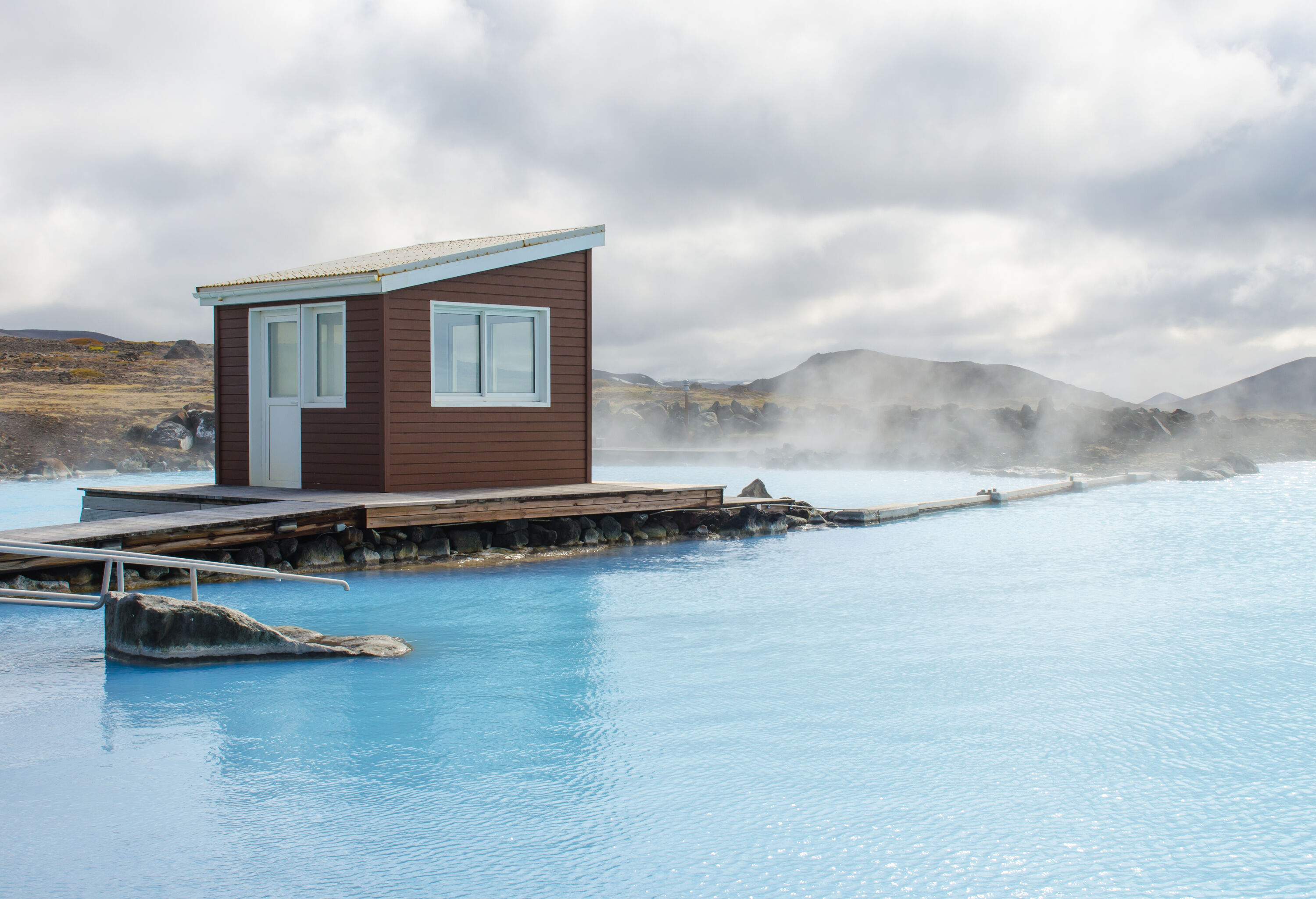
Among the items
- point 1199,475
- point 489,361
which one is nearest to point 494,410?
point 489,361

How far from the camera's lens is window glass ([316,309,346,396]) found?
10727 mm

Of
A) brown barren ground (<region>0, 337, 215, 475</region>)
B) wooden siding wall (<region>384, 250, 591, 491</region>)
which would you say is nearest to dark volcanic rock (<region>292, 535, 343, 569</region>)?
wooden siding wall (<region>384, 250, 591, 491</region>)

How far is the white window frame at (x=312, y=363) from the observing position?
423 inches

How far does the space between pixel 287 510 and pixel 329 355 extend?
2.36 meters

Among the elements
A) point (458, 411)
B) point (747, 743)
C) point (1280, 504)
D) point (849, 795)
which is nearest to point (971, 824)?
point (849, 795)

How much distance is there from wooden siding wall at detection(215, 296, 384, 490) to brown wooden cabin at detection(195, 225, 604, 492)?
0.02m

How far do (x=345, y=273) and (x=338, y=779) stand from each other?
7045mm

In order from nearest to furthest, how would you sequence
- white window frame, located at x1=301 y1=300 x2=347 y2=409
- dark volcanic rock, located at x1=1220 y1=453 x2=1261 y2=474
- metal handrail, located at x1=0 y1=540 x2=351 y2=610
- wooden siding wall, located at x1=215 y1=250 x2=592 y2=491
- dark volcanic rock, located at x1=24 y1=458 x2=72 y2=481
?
metal handrail, located at x1=0 y1=540 x2=351 y2=610 < wooden siding wall, located at x1=215 y1=250 x2=592 y2=491 < white window frame, located at x1=301 y1=300 x2=347 y2=409 < dark volcanic rock, located at x1=24 y1=458 x2=72 y2=481 < dark volcanic rock, located at x1=1220 y1=453 x2=1261 y2=474

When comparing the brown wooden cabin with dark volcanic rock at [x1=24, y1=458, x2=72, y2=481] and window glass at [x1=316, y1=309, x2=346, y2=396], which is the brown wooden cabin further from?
dark volcanic rock at [x1=24, y1=458, x2=72, y2=481]

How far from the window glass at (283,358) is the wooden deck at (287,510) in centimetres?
108

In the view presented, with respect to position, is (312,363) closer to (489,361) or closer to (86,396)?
(489,361)

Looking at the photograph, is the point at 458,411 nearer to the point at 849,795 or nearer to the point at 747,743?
the point at 747,743

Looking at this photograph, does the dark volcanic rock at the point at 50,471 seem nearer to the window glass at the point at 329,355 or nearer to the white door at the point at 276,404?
the white door at the point at 276,404

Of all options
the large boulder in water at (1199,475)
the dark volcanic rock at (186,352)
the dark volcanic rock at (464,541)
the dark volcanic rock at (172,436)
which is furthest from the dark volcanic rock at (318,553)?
the dark volcanic rock at (186,352)
